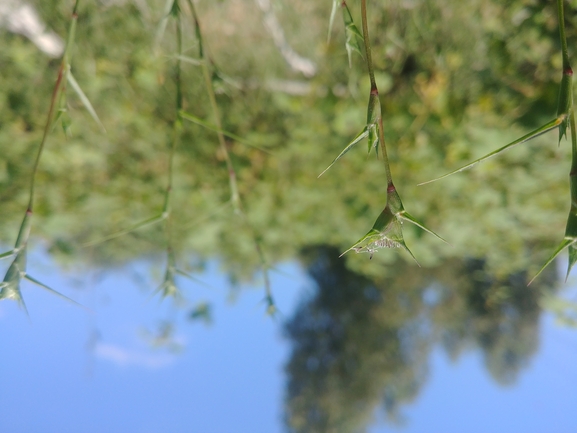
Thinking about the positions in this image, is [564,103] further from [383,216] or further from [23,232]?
[23,232]

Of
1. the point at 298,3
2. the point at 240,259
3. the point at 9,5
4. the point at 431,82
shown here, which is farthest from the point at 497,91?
the point at 9,5

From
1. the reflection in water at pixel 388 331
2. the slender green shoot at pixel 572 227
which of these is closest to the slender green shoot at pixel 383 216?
the slender green shoot at pixel 572 227

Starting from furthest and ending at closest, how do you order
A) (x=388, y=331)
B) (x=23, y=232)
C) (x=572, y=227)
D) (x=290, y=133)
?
(x=388, y=331) → (x=290, y=133) → (x=23, y=232) → (x=572, y=227)

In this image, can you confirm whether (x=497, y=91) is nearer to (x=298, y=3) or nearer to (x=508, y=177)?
(x=508, y=177)

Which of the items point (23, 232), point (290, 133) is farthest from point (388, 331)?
point (23, 232)

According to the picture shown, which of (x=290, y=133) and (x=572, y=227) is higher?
(x=290, y=133)

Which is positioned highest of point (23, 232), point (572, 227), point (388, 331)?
point (388, 331)

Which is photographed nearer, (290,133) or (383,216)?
(383,216)
